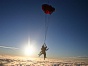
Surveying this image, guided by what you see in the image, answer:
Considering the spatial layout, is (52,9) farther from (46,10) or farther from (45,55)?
(45,55)

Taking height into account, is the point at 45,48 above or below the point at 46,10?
below

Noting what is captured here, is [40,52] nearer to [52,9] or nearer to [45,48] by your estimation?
[45,48]

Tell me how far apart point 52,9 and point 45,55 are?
10.9 metres

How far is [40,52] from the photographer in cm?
3850

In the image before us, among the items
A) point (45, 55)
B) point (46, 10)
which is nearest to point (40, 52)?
point (45, 55)

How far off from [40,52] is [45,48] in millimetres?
1802

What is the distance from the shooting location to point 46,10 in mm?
37344

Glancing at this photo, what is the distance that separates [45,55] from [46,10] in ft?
34.4

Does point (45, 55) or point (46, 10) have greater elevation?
point (46, 10)

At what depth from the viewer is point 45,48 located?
37.6m

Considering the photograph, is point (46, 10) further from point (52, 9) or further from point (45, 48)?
point (45, 48)

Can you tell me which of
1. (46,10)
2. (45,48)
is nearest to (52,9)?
(46,10)

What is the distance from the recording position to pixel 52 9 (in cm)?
3791
